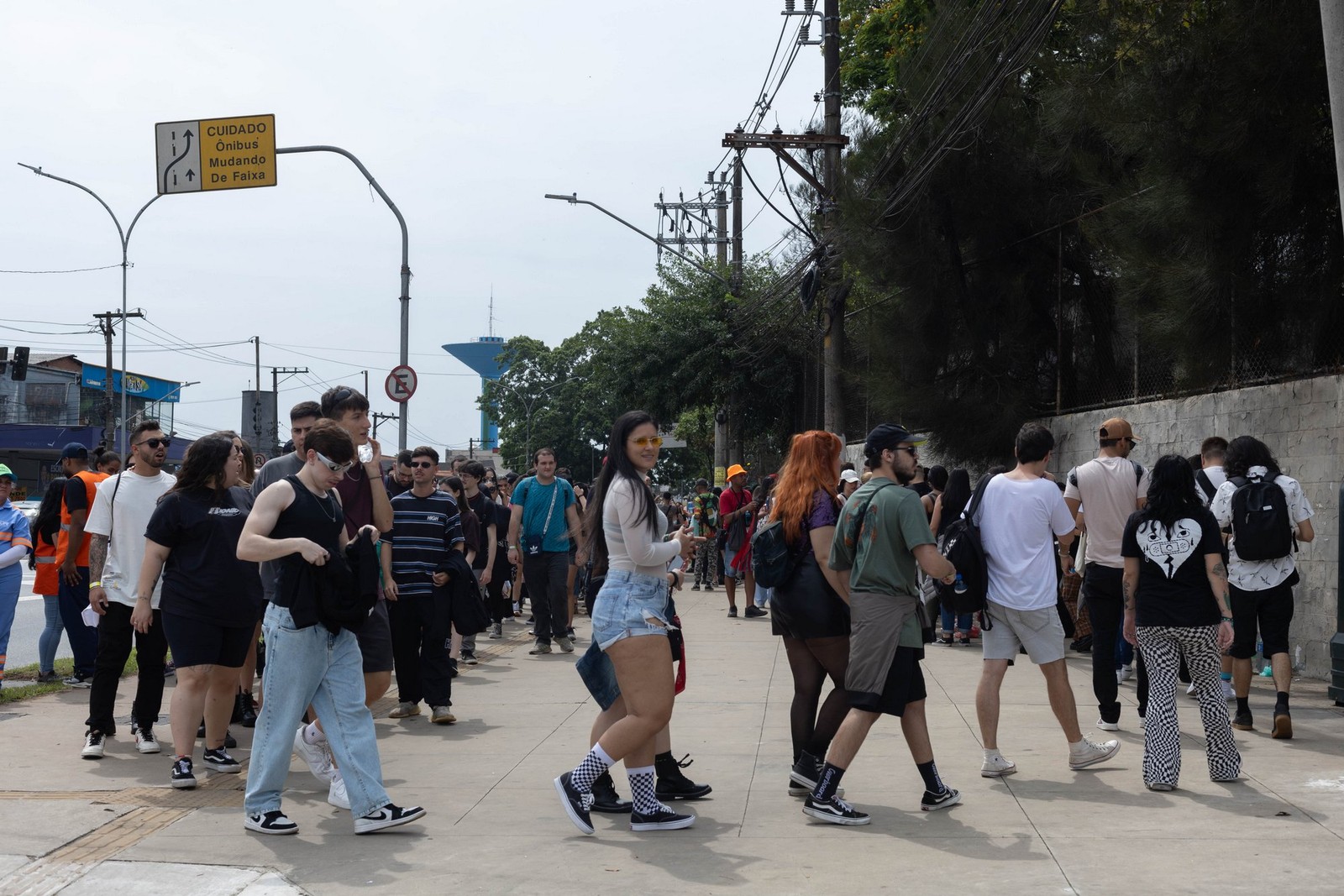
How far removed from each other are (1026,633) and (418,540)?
414 cm

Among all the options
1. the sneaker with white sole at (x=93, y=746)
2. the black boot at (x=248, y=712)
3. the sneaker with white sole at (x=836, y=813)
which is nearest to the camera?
the sneaker with white sole at (x=836, y=813)

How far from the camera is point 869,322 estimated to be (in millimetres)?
18406

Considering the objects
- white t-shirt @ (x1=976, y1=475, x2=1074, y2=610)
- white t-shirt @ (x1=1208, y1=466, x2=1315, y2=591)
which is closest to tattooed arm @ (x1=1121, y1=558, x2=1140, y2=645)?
white t-shirt @ (x1=976, y1=475, x2=1074, y2=610)

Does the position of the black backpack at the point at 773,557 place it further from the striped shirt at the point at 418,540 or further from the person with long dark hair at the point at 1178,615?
the striped shirt at the point at 418,540

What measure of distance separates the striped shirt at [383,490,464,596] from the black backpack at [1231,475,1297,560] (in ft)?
16.6

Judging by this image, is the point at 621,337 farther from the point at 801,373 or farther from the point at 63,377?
the point at 63,377

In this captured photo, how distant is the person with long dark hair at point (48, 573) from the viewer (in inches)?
402

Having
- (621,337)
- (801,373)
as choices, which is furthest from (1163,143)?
(621,337)

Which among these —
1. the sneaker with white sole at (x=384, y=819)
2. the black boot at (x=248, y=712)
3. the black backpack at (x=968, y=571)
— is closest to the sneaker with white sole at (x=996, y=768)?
the black backpack at (x=968, y=571)

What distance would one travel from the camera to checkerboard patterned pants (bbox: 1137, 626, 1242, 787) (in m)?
6.47

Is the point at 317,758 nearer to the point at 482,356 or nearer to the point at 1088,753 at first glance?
the point at 1088,753

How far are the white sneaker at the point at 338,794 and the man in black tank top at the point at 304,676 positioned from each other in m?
0.34

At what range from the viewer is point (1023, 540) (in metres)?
6.91

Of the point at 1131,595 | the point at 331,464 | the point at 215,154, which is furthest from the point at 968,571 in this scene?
the point at 215,154
